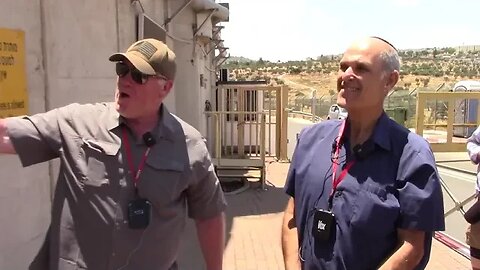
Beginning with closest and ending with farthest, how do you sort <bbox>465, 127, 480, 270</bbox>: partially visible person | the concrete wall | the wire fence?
the concrete wall < <bbox>465, 127, 480, 270</bbox>: partially visible person < the wire fence

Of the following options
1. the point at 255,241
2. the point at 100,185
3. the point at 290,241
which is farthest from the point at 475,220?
the point at 100,185

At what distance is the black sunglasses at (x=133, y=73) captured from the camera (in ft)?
6.70

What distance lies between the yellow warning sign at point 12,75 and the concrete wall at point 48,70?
71mm

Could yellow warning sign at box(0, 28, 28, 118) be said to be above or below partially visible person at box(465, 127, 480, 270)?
above

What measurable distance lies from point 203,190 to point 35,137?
71 cm

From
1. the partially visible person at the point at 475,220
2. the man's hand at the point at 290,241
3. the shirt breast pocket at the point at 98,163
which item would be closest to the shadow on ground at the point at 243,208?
the partially visible person at the point at 475,220

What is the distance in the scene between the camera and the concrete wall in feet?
10.4

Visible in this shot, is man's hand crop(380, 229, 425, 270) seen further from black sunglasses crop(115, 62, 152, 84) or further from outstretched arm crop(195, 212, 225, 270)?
black sunglasses crop(115, 62, 152, 84)

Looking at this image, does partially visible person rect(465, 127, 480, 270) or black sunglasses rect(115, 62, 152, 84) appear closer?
black sunglasses rect(115, 62, 152, 84)

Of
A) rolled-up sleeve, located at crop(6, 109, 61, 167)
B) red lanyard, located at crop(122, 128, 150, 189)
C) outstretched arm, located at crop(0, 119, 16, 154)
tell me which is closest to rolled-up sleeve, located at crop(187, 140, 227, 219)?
red lanyard, located at crop(122, 128, 150, 189)

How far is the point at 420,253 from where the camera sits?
2109 millimetres

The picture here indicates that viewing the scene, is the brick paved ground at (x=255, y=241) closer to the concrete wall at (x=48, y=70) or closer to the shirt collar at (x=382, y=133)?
the concrete wall at (x=48, y=70)

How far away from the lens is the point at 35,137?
6.52 feet

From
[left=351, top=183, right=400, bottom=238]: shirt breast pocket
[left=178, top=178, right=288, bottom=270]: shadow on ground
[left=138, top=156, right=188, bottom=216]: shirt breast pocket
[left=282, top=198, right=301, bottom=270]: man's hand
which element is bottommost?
[left=178, top=178, right=288, bottom=270]: shadow on ground
